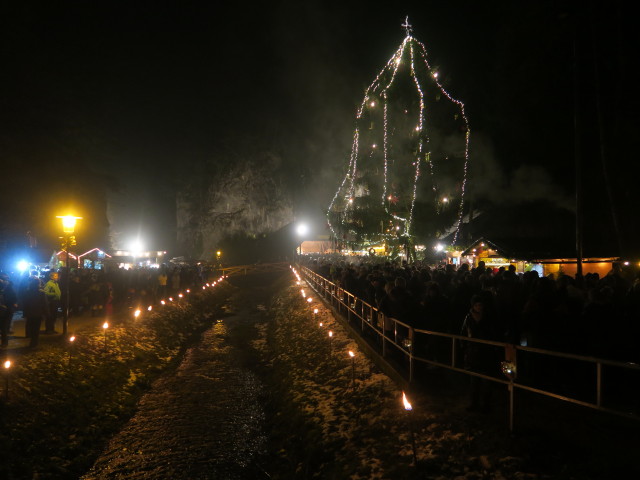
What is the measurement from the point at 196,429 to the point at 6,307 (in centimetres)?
627

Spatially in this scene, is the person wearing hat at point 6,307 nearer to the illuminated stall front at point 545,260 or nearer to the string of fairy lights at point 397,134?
the illuminated stall front at point 545,260

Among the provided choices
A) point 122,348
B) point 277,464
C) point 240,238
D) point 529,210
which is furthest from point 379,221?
point 240,238

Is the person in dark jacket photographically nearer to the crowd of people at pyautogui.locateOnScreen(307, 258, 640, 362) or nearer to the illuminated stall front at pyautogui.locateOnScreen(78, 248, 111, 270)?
the crowd of people at pyautogui.locateOnScreen(307, 258, 640, 362)

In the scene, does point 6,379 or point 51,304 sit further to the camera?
point 51,304

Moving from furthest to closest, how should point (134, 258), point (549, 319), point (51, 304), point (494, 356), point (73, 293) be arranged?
point (134, 258), point (73, 293), point (51, 304), point (549, 319), point (494, 356)

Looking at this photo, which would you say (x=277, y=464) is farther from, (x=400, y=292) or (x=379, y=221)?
(x=379, y=221)

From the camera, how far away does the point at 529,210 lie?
2494cm

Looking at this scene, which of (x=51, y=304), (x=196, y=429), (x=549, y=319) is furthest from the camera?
(x=51, y=304)

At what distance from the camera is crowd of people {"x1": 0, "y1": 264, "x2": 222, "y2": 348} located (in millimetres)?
10984

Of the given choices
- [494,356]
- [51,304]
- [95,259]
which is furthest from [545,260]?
[95,259]

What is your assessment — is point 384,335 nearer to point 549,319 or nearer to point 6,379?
point 549,319

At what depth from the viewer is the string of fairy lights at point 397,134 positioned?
970 inches

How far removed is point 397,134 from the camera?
94.4ft

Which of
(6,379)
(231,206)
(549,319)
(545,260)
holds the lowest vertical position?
(6,379)
